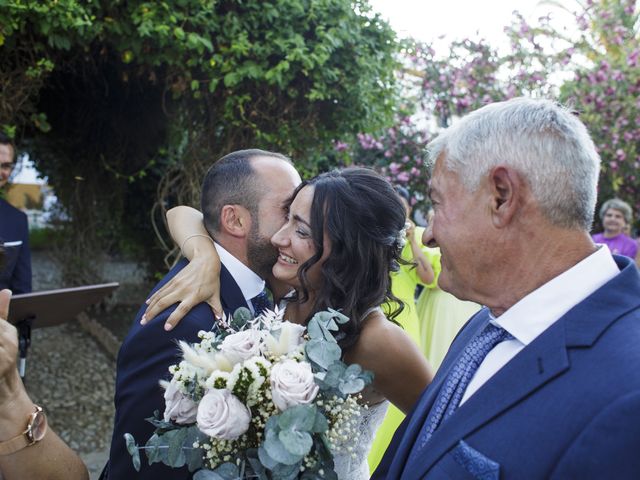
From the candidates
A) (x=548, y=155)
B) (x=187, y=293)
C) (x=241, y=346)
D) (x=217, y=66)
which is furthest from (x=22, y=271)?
(x=548, y=155)

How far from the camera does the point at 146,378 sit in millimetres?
2068

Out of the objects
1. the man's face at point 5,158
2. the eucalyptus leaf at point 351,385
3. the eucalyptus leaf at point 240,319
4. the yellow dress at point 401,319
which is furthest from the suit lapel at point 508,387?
the man's face at point 5,158

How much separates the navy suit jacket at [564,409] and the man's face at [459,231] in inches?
10.4

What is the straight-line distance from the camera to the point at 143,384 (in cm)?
206

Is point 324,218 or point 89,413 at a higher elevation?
point 324,218

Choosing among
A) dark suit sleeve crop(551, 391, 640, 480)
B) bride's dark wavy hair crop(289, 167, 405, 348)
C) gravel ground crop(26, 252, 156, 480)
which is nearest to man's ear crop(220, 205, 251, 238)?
bride's dark wavy hair crop(289, 167, 405, 348)

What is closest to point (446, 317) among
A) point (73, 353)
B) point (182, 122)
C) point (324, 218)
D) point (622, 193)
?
point (324, 218)

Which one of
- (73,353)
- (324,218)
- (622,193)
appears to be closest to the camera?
(324,218)

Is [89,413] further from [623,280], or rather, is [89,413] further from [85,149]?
[623,280]

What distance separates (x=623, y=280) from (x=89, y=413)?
6.31m

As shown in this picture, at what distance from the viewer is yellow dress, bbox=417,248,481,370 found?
5.07m

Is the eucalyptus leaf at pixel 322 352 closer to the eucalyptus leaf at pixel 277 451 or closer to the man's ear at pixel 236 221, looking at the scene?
the eucalyptus leaf at pixel 277 451

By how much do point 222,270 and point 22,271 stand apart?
2910 millimetres

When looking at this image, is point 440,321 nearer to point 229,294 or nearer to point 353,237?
point 353,237
